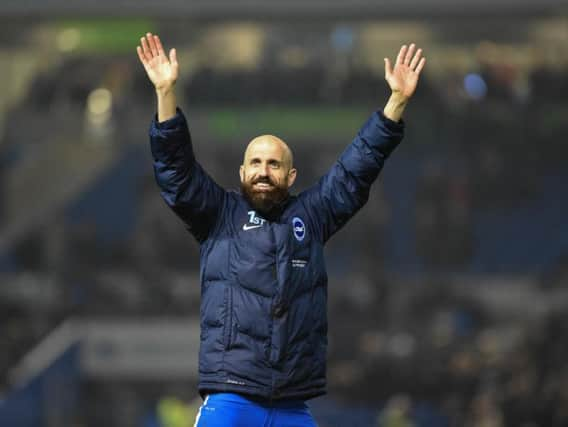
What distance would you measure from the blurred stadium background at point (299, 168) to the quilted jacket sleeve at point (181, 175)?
11.8m

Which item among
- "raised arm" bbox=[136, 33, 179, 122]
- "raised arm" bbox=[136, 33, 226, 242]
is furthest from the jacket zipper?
"raised arm" bbox=[136, 33, 179, 122]

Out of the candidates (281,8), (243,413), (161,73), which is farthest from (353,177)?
(281,8)

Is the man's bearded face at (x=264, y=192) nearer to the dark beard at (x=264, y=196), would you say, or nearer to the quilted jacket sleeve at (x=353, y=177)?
the dark beard at (x=264, y=196)

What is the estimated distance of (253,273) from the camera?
17.8 feet

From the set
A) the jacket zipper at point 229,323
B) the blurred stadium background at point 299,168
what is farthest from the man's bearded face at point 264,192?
the blurred stadium background at point 299,168

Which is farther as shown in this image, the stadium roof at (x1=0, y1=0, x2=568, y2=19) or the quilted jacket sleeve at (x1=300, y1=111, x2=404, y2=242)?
the stadium roof at (x1=0, y1=0, x2=568, y2=19)

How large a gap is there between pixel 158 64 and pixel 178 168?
1.45 ft

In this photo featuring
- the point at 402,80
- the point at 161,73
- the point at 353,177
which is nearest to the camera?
the point at 161,73

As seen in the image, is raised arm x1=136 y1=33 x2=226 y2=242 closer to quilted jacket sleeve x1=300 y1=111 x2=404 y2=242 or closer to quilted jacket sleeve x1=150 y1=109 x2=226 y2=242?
quilted jacket sleeve x1=150 y1=109 x2=226 y2=242

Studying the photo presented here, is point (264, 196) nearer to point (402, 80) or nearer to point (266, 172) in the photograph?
point (266, 172)

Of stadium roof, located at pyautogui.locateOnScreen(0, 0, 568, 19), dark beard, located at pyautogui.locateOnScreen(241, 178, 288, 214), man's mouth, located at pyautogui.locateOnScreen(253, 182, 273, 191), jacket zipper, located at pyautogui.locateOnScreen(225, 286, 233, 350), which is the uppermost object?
stadium roof, located at pyautogui.locateOnScreen(0, 0, 568, 19)

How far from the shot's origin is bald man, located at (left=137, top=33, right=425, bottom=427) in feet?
17.6

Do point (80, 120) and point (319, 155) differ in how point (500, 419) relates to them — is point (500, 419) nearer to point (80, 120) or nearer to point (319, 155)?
point (319, 155)

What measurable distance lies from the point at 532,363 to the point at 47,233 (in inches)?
281
